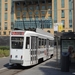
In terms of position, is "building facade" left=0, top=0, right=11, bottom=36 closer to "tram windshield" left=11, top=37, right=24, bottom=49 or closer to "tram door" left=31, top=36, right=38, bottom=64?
"tram door" left=31, top=36, right=38, bottom=64

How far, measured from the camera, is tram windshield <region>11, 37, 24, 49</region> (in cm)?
1795

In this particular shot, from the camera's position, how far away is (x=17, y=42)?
1809 centimetres

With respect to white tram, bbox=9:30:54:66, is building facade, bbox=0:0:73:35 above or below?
above

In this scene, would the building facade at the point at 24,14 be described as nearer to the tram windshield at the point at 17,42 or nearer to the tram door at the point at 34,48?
the tram door at the point at 34,48

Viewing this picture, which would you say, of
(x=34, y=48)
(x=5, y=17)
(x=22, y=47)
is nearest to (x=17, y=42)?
(x=22, y=47)

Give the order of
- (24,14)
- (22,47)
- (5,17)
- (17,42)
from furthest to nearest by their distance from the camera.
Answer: (24,14), (5,17), (17,42), (22,47)

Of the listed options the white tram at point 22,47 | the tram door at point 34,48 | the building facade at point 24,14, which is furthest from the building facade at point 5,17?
the white tram at point 22,47

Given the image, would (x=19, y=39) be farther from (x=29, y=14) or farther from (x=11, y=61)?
(x=29, y=14)

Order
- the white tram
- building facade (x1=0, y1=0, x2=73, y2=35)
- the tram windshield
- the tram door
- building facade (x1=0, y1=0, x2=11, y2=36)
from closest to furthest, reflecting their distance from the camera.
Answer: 1. the white tram
2. the tram windshield
3. the tram door
4. building facade (x1=0, y1=0, x2=73, y2=35)
5. building facade (x1=0, y1=0, x2=11, y2=36)

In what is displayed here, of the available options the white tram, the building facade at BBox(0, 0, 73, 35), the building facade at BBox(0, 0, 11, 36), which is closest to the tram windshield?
the white tram

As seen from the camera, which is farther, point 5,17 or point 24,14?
point 24,14

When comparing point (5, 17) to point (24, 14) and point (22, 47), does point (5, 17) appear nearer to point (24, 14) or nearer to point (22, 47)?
point (24, 14)

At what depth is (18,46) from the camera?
709 inches

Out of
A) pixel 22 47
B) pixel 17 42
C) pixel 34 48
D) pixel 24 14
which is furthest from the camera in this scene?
pixel 24 14
